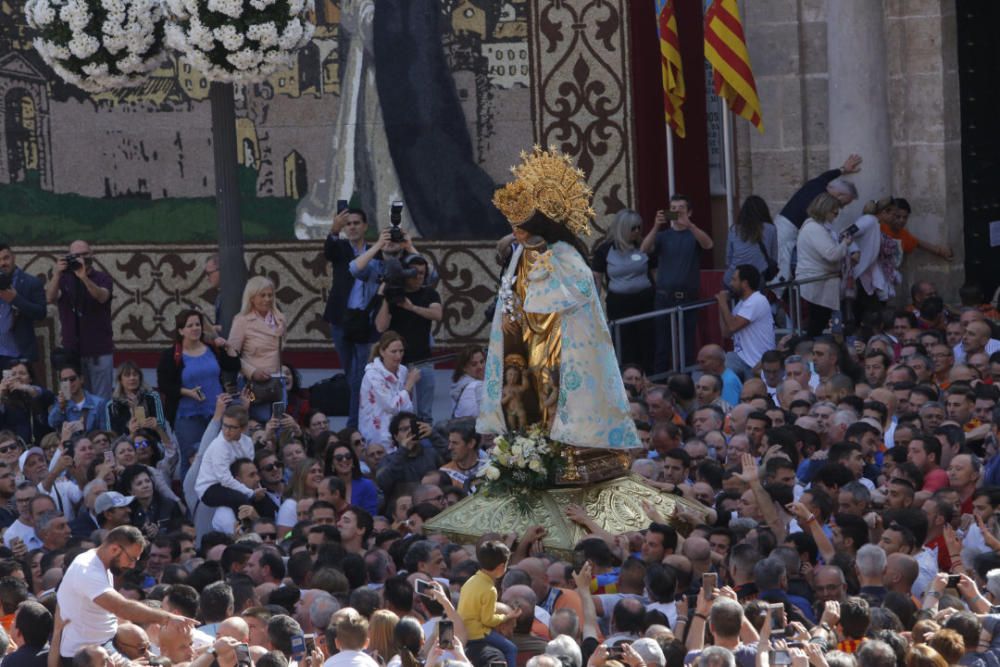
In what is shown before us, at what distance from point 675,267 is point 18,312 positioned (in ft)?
18.3

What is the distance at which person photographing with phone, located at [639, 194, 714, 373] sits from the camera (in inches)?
707

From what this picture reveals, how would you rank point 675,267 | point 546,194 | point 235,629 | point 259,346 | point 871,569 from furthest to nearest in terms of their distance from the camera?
1. point 675,267
2. point 259,346
3. point 546,194
4. point 871,569
5. point 235,629

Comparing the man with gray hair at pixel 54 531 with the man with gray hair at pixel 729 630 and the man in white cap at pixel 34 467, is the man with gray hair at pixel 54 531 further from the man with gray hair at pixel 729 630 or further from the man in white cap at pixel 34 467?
the man with gray hair at pixel 729 630

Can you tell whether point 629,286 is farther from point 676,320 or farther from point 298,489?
point 298,489

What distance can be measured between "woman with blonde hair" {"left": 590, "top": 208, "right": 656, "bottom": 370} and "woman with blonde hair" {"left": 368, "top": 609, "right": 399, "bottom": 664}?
8.06 metres

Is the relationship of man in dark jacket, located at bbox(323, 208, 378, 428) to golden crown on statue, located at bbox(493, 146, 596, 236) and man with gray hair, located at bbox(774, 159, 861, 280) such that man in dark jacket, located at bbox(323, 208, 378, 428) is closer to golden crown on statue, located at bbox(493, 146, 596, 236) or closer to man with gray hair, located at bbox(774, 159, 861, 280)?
man with gray hair, located at bbox(774, 159, 861, 280)

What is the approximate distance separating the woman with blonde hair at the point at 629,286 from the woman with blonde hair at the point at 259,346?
2.96 m

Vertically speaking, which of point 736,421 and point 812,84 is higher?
point 812,84

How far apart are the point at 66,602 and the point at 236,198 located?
21.6 feet

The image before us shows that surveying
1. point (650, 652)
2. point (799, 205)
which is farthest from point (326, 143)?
point (650, 652)

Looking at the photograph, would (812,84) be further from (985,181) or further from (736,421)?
(736,421)

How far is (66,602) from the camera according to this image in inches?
420

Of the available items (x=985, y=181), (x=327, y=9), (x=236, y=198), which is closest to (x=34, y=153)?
(x=327, y=9)

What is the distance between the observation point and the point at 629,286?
1791cm
